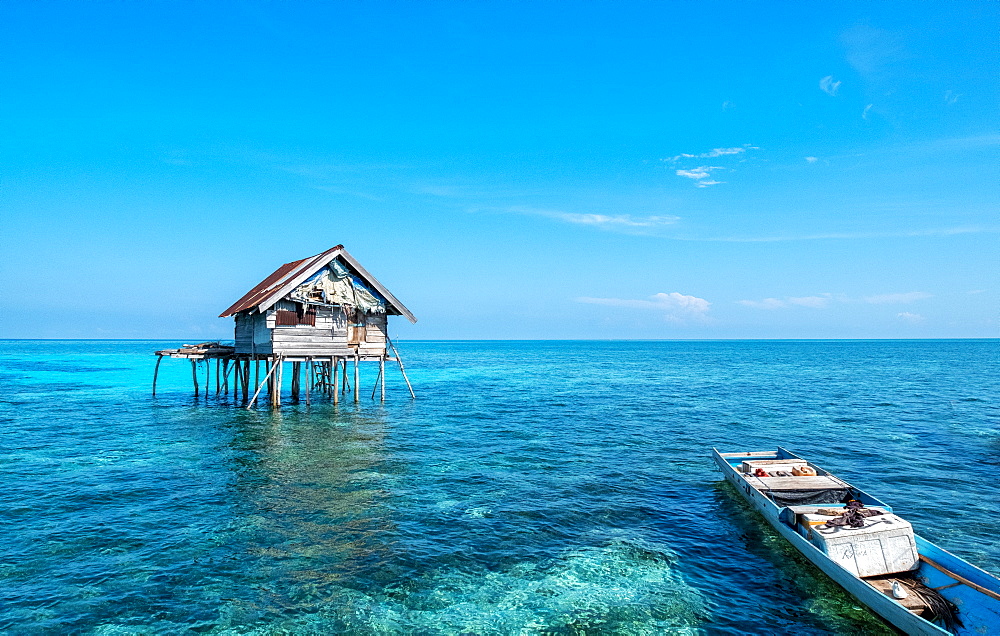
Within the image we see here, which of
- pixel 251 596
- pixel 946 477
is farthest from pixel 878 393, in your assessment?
pixel 251 596

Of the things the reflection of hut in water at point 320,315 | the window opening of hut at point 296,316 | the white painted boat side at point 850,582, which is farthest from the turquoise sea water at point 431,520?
the window opening of hut at point 296,316

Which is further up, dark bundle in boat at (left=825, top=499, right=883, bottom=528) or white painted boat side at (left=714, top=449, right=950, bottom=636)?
dark bundle in boat at (left=825, top=499, right=883, bottom=528)

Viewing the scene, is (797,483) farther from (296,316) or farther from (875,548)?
(296,316)

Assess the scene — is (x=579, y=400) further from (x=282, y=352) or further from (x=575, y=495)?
(x=575, y=495)

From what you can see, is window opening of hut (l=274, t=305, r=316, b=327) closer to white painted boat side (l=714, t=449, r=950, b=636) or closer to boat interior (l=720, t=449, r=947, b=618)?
white painted boat side (l=714, t=449, r=950, b=636)

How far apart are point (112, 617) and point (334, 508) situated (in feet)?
23.6

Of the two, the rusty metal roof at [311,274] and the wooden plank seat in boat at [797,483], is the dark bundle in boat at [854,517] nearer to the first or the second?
the wooden plank seat in boat at [797,483]

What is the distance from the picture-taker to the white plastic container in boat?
1291cm

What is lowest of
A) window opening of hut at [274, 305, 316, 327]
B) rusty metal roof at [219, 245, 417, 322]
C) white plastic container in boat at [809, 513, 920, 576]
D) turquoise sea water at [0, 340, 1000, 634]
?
A: turquoise sea water at [0, 340, 1000, 634]

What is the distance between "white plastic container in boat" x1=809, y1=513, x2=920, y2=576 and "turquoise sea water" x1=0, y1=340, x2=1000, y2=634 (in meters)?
0.80

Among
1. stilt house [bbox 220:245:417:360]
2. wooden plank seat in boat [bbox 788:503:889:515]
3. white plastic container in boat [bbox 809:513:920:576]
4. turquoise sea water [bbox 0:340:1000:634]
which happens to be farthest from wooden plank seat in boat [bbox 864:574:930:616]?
stilt house [bbox 220:245:417:360]

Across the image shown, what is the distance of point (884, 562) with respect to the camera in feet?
42.5

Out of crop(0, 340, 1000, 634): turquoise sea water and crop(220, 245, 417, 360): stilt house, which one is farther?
crop(220, 245, 417, 360): stilt house

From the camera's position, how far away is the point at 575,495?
805 inches
